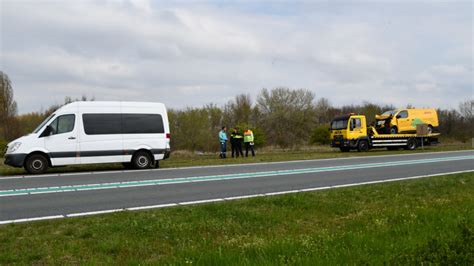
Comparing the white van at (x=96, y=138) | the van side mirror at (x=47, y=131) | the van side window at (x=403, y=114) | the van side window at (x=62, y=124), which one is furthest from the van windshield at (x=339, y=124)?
the van side mirror at (x=47, y=131)

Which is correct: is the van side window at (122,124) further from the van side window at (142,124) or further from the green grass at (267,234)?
the green grass at (267,234)

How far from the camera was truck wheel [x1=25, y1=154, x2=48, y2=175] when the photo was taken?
1494cm

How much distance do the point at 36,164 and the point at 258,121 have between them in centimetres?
3822

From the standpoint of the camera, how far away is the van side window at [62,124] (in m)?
15.5

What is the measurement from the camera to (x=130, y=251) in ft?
17.8

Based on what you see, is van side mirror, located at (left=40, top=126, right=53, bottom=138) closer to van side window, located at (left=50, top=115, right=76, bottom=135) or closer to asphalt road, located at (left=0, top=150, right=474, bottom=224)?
van side window, located at (left=50, top=115, right=76, bottom=135)

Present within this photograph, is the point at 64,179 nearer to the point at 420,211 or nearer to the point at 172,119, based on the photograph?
the point at 420,211

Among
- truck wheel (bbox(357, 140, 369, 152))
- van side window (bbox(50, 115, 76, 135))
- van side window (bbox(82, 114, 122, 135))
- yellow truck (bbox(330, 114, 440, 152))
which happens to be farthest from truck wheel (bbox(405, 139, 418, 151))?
van side window (bbox(50, 115, 76, 135))

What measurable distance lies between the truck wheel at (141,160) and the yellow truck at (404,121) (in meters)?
21.3

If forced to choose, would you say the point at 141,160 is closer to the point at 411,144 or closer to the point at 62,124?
the point at 62,124

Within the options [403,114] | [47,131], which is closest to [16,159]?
[47,131]

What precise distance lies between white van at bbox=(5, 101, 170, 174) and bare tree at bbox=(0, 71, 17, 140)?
31.2 m

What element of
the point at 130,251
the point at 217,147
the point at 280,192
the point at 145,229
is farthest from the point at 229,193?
the point at 217,147

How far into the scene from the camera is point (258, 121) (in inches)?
2046
